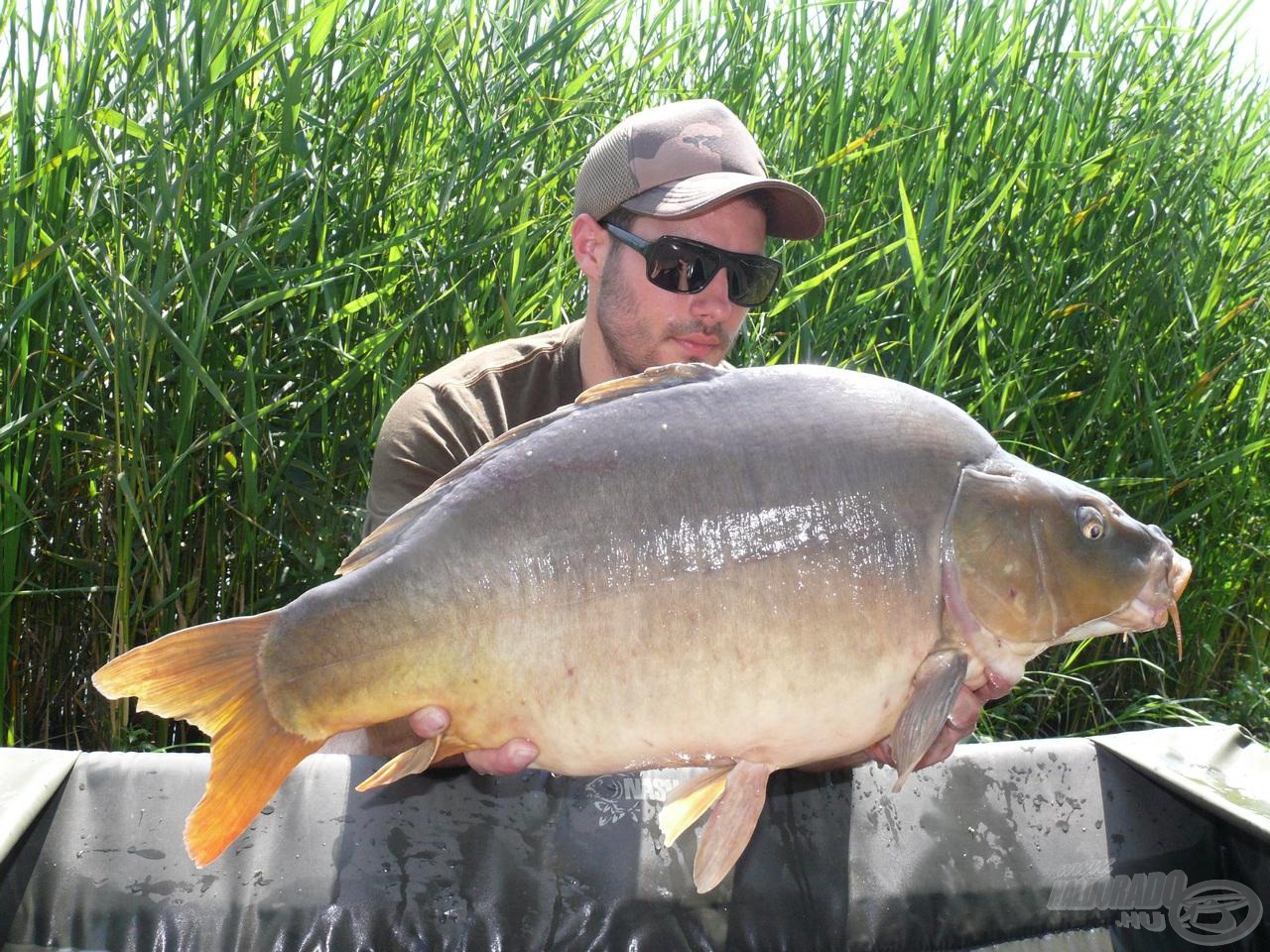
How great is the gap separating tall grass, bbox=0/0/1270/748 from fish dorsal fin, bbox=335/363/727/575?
905 mm

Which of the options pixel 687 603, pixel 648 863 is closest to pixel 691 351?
pixel 648 863

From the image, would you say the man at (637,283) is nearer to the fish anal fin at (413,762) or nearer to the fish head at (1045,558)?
the fish anal fin at (413,762)

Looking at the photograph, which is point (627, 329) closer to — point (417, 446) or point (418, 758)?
point (417, 446)

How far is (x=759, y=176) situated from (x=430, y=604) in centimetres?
141

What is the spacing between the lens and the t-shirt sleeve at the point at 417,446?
236 cm

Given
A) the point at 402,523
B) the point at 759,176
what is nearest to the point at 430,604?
the point at 402,523

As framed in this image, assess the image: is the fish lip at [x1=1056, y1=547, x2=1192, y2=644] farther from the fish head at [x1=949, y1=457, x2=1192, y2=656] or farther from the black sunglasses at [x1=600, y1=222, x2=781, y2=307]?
the black sunglasses at [x1=600, y1=222, x2=781, y2=307]

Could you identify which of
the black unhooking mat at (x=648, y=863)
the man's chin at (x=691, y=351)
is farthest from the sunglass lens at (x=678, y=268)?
the black unhooking mat at (x=648, y=863)

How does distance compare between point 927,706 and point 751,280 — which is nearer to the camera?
point 927,706

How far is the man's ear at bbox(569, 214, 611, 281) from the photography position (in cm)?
265

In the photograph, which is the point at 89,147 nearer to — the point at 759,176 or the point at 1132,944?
the point at 759,176

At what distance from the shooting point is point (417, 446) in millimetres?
2375

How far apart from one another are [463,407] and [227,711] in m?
0.99

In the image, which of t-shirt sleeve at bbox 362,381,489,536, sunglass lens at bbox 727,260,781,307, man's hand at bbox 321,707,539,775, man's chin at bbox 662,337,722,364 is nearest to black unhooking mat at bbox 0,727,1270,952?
man's hand at bbox 321,707,539,775
